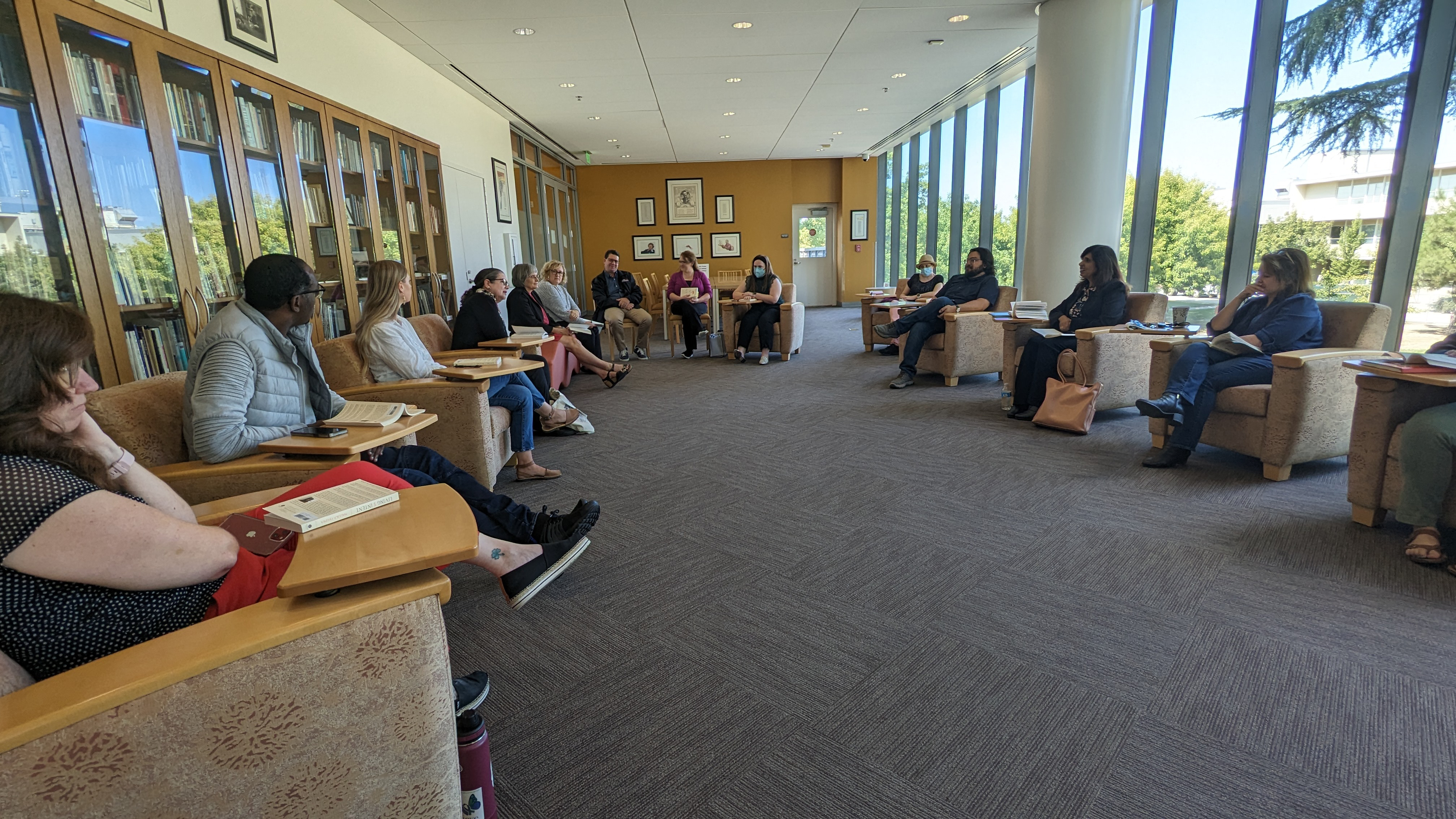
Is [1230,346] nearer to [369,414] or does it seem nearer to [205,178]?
[369,414]

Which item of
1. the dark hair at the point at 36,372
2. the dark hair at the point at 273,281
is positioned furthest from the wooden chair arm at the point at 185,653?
the dark hair at the point at 273,281

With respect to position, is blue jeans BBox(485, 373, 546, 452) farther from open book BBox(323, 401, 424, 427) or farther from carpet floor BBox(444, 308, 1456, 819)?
open book BBox(323, 401, 424, 427)

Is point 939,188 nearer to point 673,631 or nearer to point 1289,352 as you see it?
point 1289,352

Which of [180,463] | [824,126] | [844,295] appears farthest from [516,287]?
[844,295]

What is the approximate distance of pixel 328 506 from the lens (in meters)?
1.34

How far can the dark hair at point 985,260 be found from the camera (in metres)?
6.07

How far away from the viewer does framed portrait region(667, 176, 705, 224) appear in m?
13.7

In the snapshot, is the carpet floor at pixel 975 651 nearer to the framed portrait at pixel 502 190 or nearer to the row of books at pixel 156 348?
the row of books at pixel 156 348

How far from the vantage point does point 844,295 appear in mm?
14414

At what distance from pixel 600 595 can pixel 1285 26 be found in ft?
17.1

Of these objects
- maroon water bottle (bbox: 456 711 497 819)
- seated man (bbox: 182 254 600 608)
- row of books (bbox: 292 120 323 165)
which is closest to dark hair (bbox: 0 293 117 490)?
maroon water bottle (bbox: 456 711 497 819)

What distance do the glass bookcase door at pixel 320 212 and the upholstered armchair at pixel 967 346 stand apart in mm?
4443

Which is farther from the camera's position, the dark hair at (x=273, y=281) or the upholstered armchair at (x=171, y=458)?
the dark hair at (x=273, y=281)

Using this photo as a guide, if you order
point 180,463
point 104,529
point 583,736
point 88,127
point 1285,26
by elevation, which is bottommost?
point 583,736
